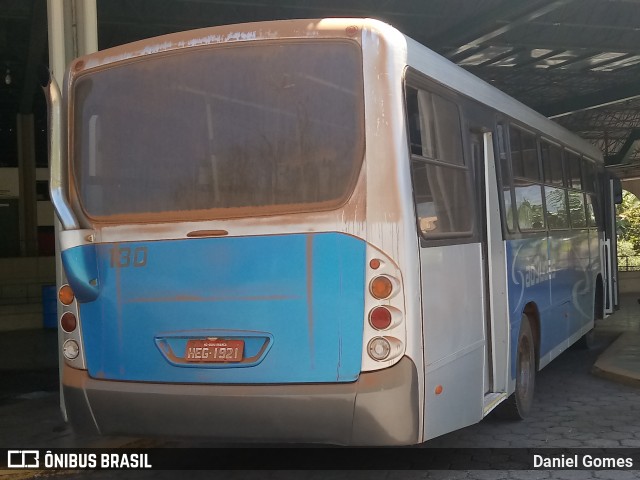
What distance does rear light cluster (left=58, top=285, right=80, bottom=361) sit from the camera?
534 cm

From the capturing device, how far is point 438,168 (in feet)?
17.6

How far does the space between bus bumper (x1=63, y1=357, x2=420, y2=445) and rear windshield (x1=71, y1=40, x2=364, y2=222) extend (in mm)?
1087

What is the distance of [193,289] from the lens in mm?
4988

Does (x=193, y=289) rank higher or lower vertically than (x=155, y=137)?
lower

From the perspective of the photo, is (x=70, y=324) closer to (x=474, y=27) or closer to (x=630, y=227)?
(x=474, y=27)

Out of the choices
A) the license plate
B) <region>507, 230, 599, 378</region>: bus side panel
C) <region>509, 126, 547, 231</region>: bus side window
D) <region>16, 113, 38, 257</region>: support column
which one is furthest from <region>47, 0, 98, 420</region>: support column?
<region>16, 113, 38, 257</region>: support column

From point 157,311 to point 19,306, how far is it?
13.3 metres

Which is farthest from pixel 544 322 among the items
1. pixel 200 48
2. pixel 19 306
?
pixel 19 306

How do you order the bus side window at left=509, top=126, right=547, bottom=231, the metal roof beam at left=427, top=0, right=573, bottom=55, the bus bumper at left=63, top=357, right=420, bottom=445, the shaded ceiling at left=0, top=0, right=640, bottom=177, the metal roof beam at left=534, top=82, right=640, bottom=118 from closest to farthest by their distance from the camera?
the bus bumper at left=63, top=357, right=420, bottom=445 → the bus side window at left=509, top=126, right=547, bottom=231 → the metal roof beam at left=427, top=0, right=573, bottom=55 → the shaded ceiling at left=0, top=0, right=640, bottom=177 → the metal roof beam at left=534, top=82, right=640, bottom=118

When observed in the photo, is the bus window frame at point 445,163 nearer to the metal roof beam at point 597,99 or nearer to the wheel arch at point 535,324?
the wheel arch at point 535,324

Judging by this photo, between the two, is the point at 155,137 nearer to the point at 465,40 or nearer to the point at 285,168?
the point at 285,168

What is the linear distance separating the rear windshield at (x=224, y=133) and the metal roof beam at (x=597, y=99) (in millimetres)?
17295

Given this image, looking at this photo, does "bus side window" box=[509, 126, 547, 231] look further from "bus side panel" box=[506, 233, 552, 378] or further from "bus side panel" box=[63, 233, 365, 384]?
"bus side panel" box=[63, 233, 365, 384]

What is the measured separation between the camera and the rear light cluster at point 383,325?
4.63 m
